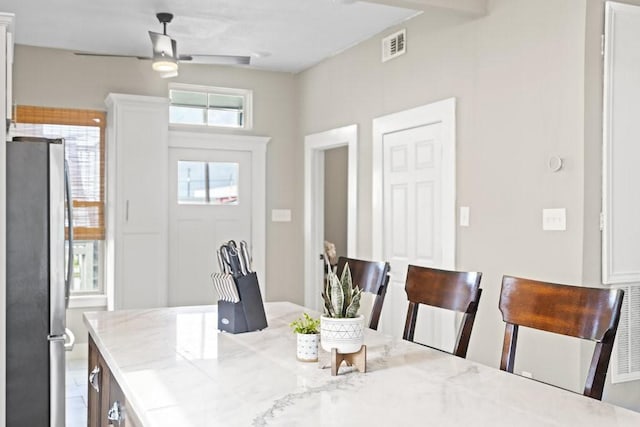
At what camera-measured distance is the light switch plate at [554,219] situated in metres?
3.38

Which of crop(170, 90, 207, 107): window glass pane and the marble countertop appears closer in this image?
the marble countertop

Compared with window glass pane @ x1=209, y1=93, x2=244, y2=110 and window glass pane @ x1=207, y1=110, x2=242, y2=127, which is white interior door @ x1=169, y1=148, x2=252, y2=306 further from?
window glass pane @ x1=209, y1=93, x2=244, y2=110

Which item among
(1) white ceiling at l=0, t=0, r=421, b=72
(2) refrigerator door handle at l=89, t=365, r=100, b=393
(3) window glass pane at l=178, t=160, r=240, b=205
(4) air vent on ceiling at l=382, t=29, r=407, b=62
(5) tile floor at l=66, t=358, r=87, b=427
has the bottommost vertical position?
(5) tile floor at l=66, t=358, r=87, b=427

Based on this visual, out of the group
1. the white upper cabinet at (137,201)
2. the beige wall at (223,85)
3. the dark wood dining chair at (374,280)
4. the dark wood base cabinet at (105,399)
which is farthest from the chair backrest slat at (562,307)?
the beige wall at (223,85)

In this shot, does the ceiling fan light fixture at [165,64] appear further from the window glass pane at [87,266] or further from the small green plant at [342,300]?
the small green plant at [342,300]

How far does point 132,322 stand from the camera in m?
2.39

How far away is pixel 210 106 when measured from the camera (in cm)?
623

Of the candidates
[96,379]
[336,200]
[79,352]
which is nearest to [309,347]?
[96,379]

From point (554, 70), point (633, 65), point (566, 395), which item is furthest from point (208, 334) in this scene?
point (633, 65)

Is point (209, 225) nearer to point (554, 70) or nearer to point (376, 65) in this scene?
point (376, 65)

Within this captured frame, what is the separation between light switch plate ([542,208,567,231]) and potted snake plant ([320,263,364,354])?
2.01 meters

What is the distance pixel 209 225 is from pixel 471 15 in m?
3.27

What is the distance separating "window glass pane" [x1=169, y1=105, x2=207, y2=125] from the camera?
606cm

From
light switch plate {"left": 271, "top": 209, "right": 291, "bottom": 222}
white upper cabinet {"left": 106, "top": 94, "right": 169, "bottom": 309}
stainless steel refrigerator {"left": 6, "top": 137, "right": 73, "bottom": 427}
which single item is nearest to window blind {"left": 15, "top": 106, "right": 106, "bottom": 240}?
white upper cabinet {"left": 106, "top": 94, "right": 169, "bottom": 309}
